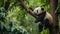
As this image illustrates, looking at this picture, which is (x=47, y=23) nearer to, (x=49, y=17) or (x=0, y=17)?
(x=49, y=17)

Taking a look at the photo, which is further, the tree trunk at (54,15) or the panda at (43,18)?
the panda at (43,18)

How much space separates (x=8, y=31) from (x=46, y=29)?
8.23 feet

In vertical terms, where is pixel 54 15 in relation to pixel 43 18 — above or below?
above

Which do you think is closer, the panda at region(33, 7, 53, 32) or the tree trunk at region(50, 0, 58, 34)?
the tree trunk at region(50, 0, 58, 34)

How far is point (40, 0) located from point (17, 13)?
37.2 inches

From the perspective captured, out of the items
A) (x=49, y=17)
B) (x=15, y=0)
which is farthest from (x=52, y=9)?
(x=15, y=0)

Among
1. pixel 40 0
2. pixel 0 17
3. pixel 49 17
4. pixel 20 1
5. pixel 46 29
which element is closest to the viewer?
pixel 0 17

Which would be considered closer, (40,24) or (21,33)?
(21,33)

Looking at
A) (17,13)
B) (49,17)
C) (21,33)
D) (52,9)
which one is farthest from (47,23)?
(21,33)

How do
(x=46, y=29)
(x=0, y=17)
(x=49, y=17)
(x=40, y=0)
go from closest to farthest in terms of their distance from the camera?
(x=0, y=17) → (x=49, y=17) → (x=46, y=29) → (x=40, y=0)

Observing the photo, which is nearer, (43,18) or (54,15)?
(54,15)

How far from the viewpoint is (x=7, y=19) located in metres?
2.49

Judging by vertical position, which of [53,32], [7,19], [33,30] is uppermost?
[7,19]

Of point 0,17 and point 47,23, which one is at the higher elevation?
point 0,17
